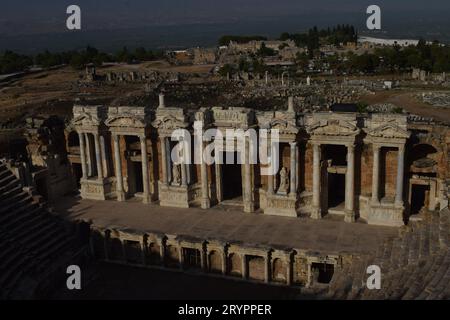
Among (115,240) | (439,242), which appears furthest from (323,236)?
(115,240)

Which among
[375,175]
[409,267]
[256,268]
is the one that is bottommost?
[256,268]

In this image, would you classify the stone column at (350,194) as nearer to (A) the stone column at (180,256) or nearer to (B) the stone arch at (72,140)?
(A) the stone column at (180,256)

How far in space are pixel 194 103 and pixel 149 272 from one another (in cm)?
4483

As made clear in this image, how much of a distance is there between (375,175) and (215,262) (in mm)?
7993

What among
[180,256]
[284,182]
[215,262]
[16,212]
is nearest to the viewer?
[215,262]

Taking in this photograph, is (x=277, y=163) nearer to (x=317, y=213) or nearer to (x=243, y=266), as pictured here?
(x=317, y=213)

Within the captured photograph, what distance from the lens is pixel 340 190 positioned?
27.6 metres

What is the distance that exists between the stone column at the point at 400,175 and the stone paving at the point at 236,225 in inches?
53.2

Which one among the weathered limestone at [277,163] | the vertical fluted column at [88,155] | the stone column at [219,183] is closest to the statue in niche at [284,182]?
the weathered limestone at [277,163]

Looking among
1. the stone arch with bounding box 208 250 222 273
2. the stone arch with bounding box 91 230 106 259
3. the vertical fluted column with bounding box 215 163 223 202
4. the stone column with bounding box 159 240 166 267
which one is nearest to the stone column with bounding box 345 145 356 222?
the stone arch with bounding box 208 250 222 273

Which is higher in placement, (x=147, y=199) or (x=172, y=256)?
(x=147, y=199)

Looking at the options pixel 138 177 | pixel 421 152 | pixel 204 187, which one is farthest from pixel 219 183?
pixel 421 152

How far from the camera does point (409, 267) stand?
17.7 m
